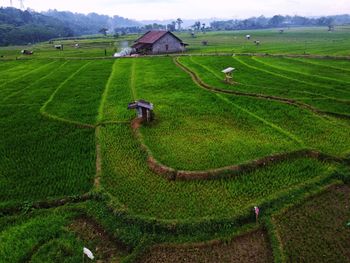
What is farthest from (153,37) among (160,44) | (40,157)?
(40,157)

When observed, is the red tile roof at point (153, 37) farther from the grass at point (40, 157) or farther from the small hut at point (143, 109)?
the small hut at point (143, 109)

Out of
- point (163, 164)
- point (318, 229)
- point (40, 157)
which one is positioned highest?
point (163, 164)

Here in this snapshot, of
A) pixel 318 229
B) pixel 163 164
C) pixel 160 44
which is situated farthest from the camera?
pixel 160 44

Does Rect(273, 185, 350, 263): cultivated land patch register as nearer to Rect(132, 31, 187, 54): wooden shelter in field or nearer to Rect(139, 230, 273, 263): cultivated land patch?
Rect(139, 230, 273, 263): cultivated land patch

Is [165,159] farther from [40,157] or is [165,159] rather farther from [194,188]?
[40,157]

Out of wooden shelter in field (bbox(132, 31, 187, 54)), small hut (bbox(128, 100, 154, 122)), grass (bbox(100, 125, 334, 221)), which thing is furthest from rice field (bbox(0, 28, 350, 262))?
wooden shelter in field (bbox(132, 31, 187, 54))

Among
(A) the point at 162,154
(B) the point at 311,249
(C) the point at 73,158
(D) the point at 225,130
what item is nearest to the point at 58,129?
(C) the point at 73,158
